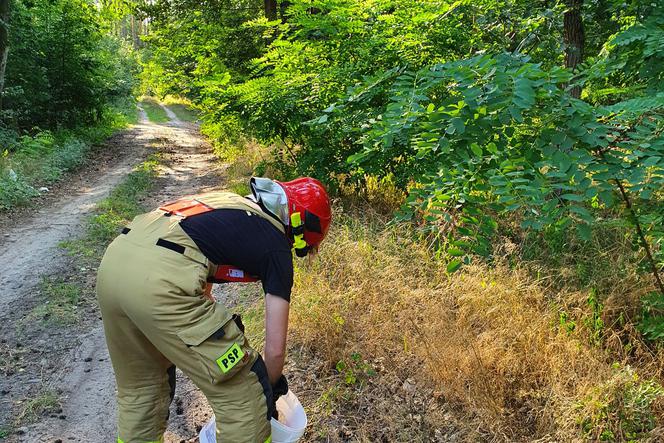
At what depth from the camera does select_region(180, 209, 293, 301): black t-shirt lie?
217cm

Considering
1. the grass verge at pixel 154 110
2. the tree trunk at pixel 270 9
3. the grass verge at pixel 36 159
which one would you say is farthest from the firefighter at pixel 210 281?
the grass verge at pixel 154 110

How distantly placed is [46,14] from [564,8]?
1512 centimetres

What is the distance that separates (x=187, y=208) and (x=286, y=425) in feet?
4.18

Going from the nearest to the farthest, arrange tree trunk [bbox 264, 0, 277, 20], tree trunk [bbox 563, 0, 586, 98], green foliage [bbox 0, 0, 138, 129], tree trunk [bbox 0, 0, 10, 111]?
tree trunk [bbox 563, 0, 586, 98] < tree trunk [bbox 0, 0, 10, 111] < tree trunk [bbox 264, 0, 277, 20] < green foliage [bbox 0, 0, 138, 129]

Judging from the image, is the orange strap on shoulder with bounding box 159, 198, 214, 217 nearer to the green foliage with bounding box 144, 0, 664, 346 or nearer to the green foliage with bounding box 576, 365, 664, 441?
the green foliage with bounding box 144, 0, 664, 346

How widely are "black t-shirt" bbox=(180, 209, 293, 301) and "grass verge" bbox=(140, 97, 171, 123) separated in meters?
30.2

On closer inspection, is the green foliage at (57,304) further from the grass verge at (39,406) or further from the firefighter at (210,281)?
the firefighter at (210,281)

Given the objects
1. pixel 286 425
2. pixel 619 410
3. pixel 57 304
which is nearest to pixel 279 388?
pixel 286 425

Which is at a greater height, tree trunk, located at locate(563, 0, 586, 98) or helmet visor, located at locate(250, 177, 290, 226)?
tree trunk, located at locate(563, 0, 586, 98)

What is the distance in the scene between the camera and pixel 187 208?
2.29 metres

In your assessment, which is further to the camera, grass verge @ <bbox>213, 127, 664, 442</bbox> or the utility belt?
grass verge @ <bbox>213, 127, 664, 442</bbox>

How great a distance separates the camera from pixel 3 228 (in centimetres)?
789

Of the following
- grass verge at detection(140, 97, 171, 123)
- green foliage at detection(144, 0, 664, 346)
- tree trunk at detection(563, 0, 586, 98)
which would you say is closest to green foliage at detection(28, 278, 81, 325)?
green foliage at detection(144, 0, 664, 346)

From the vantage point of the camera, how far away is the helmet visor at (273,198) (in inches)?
92.6
